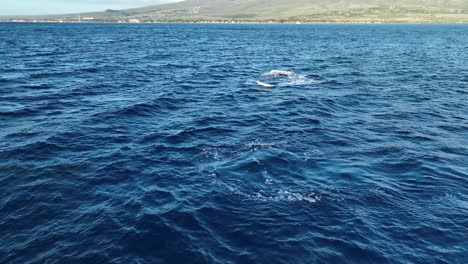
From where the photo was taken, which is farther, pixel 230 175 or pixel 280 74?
pixel 280 74

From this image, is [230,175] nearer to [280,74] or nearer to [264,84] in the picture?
[264,84]

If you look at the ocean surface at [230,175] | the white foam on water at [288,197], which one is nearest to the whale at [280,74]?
the ocean surface at [230,175]

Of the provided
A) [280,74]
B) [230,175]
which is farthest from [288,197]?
[280,74]

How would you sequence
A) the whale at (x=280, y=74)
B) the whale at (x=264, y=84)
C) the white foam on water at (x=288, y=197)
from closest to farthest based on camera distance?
the white foam on water at (x=288, y=197)
the whale at (x=264, y=84)
the whale at (x=280, y=74)

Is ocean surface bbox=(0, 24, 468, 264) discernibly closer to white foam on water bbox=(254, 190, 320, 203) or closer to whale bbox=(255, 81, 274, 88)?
white foam on water bbox=(254, 190, 320, 203)

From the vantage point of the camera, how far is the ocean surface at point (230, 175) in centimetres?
1739

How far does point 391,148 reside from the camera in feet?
98.6

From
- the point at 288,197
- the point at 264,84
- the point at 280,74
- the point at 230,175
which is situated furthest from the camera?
the point at 280,74

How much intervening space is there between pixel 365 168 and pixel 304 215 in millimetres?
8713

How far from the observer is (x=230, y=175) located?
24.5 meters

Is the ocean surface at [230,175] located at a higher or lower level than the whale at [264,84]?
higher

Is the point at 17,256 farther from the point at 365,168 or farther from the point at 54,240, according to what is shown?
the point at 365,168

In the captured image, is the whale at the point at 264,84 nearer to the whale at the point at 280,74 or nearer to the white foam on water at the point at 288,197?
the whale at the point at 280,74

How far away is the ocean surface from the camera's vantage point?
17.4 m
